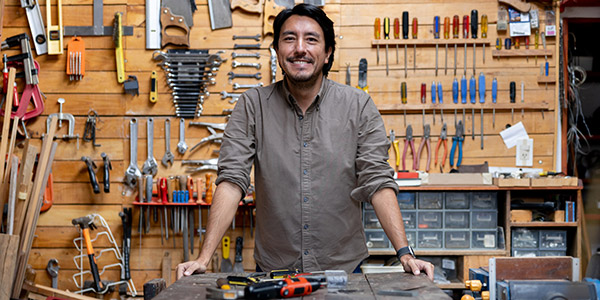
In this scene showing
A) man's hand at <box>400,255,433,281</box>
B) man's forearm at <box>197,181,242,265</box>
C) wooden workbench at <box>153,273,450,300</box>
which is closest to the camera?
wooden workbench at <box>153,273,450,300</box>

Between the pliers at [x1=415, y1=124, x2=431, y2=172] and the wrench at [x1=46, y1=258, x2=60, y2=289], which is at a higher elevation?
the pliers at [x1=415, y1=124, x2=431, y2=172]

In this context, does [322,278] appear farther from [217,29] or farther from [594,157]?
[594,157]

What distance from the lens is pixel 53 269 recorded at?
3.85m

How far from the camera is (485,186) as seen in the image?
3.49m

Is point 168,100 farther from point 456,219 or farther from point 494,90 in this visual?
point 494,90

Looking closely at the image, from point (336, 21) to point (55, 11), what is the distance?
75.0 inches

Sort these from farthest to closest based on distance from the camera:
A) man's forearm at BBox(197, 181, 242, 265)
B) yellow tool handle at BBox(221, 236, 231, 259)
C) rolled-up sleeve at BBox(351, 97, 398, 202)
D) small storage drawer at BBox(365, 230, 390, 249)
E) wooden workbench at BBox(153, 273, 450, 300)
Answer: yellow tool handle at BBox(221, 236, 231, 259), small storage drawer at BBox(365, 230, 390, 249), rolled-up sleeve at BBox(351, 97, 398, 202), man's forearm at BBox(197, 181, 242, 265), wooden workbench at BBox(153, 273, 450, 300)

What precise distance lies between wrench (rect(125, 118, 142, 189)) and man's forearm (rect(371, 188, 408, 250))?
2263 mm

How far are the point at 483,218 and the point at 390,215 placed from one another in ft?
6.19

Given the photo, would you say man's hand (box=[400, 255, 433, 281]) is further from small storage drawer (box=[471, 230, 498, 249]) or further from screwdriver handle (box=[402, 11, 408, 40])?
screwdriver handle (box=[402, 11, 408, 40])

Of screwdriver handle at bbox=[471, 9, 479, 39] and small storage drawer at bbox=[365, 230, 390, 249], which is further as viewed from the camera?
screwdriver handle at bbox=[471, 9, 479, 39]

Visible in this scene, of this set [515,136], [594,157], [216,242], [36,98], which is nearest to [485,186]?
[515,136]

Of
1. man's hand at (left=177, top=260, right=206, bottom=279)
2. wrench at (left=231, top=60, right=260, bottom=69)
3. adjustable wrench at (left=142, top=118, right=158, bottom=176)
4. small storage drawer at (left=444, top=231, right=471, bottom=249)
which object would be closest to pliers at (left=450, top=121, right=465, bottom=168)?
small storage drawer at (left=444, top=231, right=471, bottom=249)

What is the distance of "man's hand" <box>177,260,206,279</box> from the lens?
165cm
